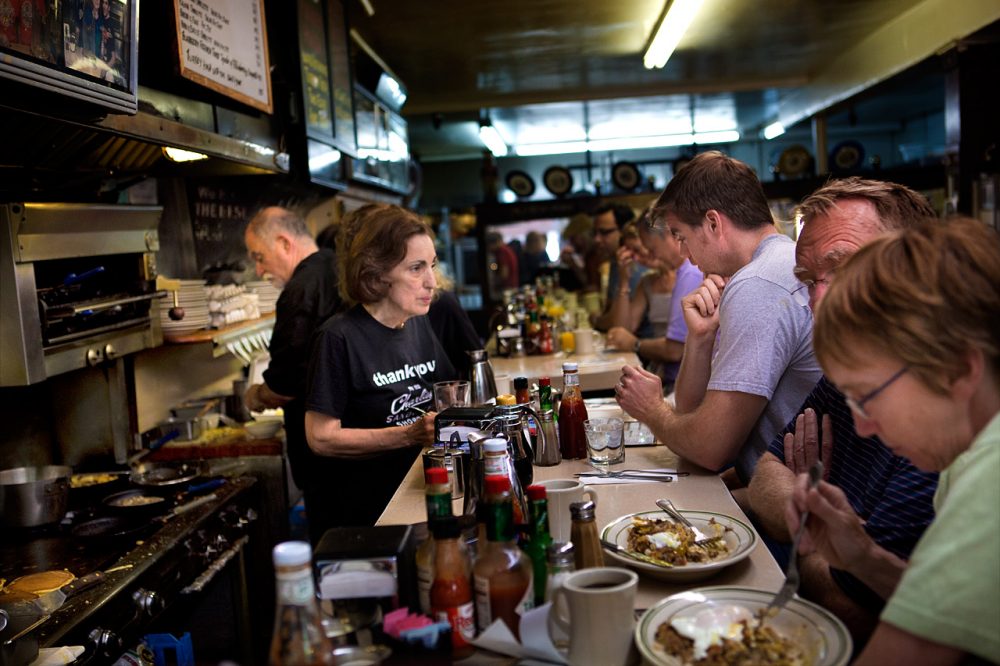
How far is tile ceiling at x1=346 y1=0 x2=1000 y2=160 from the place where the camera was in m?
7.60

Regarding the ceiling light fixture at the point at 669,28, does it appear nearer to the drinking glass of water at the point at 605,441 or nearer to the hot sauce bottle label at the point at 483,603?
the drinking glass of water at the point at 605,441

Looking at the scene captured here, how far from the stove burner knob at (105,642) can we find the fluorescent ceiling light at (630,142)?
606 inches

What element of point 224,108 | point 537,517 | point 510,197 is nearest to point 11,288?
point 224,108

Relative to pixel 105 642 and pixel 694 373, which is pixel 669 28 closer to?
pixel 694 373

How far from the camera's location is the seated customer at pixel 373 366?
3123 mm

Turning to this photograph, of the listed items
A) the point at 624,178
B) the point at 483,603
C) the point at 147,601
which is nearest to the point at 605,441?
the point at 483,603

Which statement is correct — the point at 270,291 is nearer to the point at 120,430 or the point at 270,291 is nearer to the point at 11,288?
the point at 120,430

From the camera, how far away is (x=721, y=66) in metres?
10.6

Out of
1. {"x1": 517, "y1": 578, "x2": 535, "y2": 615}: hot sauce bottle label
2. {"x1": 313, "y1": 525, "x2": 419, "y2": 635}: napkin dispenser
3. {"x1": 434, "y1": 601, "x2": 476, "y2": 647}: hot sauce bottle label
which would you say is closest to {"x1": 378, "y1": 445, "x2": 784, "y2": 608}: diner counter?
{"x1": 517, "y1": 578, "x2": 535, "y2": 615}: hot sauce bottle label

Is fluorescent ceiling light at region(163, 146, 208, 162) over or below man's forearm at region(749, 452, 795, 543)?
over

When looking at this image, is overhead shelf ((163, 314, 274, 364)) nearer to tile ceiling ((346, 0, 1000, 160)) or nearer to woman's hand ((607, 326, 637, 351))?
woman's hand ((607, 326, 637, 351))

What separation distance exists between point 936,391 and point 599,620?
0.60m

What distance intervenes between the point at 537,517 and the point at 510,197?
21539 mm

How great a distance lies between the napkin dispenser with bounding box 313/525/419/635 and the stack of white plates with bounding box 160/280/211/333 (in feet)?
10.0
